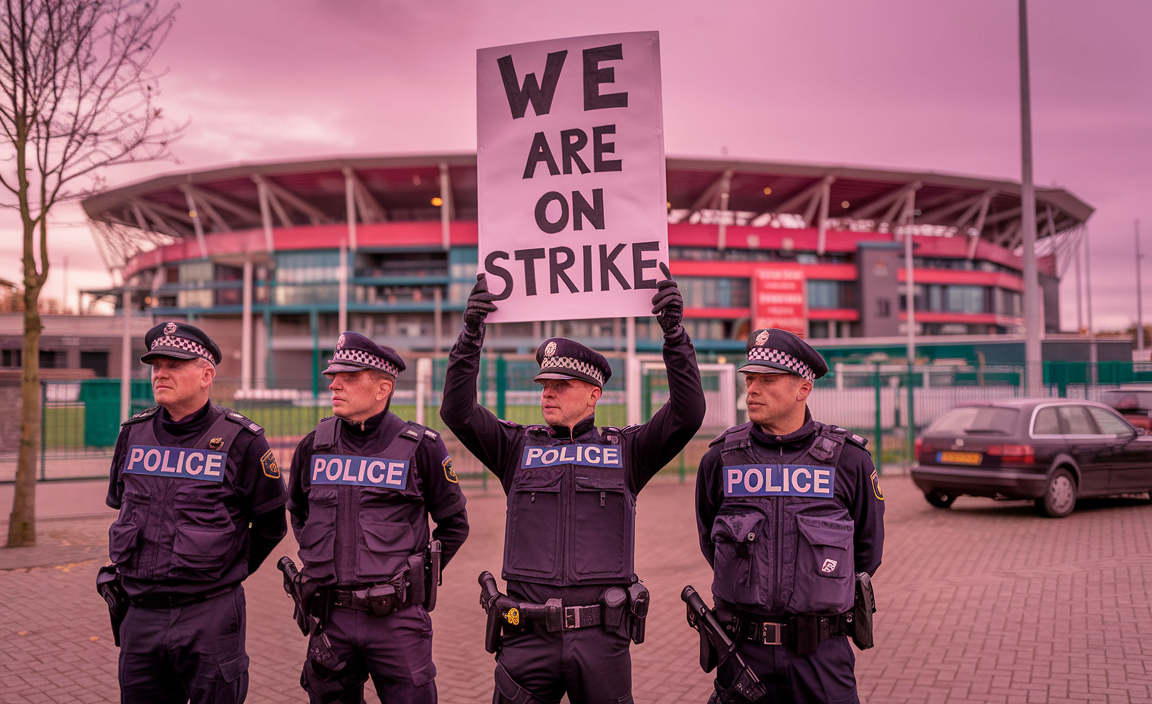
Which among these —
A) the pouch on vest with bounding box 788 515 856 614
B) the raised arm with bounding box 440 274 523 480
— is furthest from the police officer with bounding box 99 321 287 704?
the pouch on vest with bounding box 788 515 856 614

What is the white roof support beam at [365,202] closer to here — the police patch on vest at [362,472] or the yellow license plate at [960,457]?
the yellow license plate at [960,457]

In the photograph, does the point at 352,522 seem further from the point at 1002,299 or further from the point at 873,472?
the point at 1002,299

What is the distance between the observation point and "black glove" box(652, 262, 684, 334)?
291 cm

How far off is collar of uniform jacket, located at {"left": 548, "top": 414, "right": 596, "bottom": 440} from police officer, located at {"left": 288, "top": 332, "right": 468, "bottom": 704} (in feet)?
2.10

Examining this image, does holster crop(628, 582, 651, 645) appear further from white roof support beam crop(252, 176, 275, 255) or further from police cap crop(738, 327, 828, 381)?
white roof support beam crop(252, 176, 275, 255)

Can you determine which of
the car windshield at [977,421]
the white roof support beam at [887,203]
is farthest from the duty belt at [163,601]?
the white roof support beam at [887,203]

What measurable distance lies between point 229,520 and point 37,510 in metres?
9.16

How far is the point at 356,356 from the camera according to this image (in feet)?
11.4

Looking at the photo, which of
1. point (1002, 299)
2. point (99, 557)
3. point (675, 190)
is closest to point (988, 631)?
point (99, 557)

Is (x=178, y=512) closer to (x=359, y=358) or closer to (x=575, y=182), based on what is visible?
(x=359, y=358)

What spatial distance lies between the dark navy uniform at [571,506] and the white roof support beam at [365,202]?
2178 inches

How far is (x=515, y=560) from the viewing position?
299cm

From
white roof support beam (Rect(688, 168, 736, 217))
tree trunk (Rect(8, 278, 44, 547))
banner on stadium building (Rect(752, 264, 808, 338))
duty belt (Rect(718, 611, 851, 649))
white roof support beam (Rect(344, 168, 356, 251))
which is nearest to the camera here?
duty belt (Rect(718, 611, 851, 649))

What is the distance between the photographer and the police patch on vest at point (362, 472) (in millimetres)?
3307
